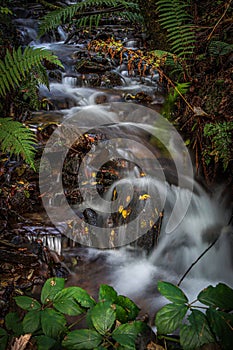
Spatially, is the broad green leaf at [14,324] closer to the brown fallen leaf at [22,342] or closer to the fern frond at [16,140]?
the brown fallen leaf at [22,342]

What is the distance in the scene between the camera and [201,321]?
4.25 ft


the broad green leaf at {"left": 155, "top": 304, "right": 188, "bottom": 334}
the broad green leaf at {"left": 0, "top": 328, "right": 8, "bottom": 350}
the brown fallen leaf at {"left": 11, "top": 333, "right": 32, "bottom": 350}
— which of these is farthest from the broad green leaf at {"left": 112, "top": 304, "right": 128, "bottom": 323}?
the broad green leaf at {"left": 0, "top": 328, "right": 8, "bottom": 350}

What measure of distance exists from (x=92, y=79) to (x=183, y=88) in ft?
8.57

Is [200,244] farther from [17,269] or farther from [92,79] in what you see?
[92,79]

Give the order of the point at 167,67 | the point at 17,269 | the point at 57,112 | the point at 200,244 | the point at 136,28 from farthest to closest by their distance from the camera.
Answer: the point at 136,28 → the point at 57,112 → the point at 167,67 → the point at 200,244 → the point at 17,269

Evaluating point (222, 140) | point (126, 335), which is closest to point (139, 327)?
point (126, 335)

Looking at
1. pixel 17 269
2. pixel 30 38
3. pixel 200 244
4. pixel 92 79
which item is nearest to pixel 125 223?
pixel 200 244

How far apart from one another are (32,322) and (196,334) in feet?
2.52

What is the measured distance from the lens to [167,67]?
3.93m

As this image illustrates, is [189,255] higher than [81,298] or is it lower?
lower

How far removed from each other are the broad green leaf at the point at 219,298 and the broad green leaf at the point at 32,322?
0.80m

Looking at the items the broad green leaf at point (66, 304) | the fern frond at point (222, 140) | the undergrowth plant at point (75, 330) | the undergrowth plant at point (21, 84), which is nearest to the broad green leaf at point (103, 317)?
the undergrowth plant at point (75, 330)

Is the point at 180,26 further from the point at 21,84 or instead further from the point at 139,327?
the point at 139,327

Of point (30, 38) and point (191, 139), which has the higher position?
point (30, 38)
